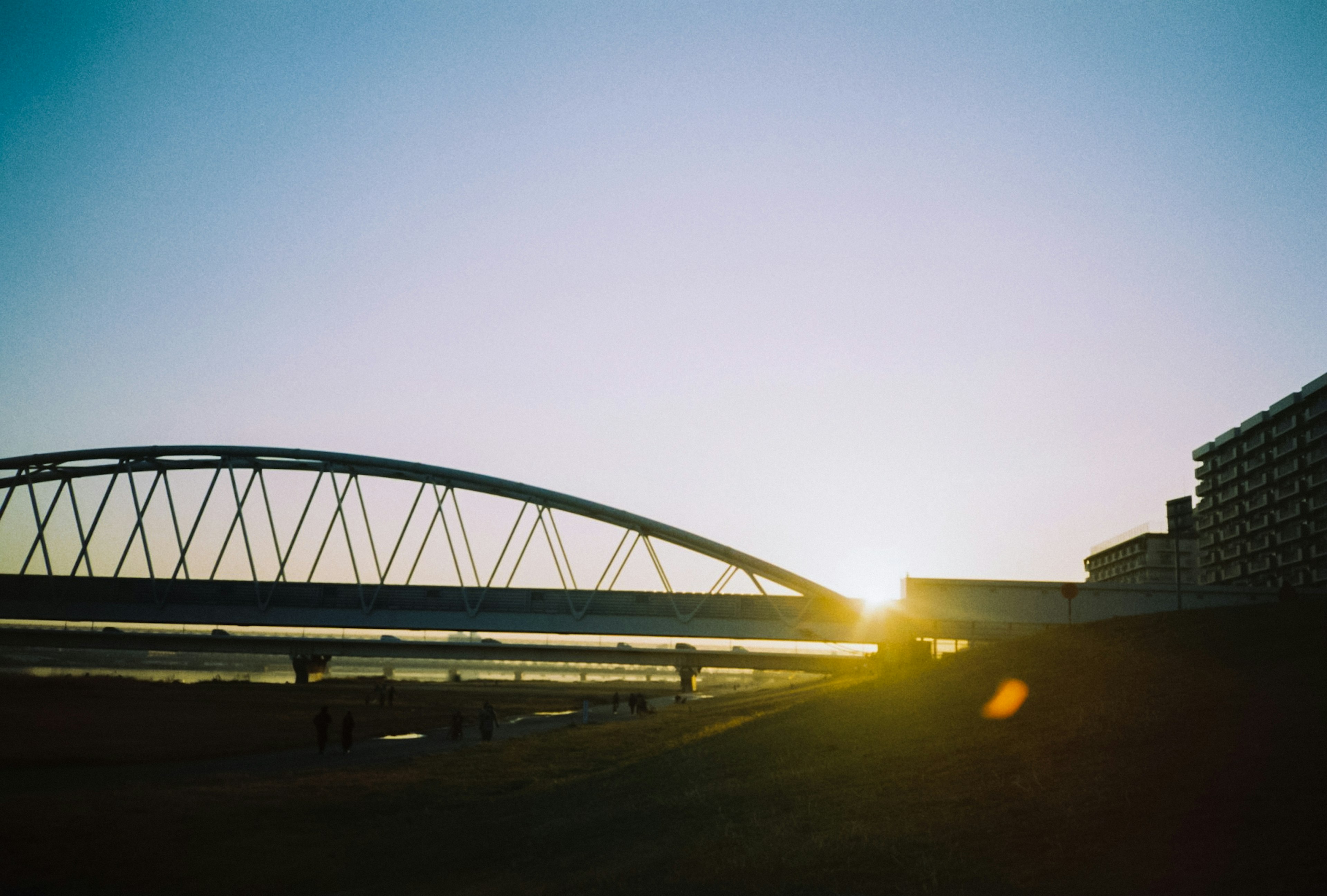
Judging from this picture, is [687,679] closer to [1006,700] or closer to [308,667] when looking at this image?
[308,667]

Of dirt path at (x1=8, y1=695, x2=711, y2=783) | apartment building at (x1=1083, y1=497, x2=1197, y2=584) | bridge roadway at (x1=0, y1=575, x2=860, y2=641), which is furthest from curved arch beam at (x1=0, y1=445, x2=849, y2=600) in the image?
apartment building at (x1=1083, y1=497, x2=1197, y2=584)

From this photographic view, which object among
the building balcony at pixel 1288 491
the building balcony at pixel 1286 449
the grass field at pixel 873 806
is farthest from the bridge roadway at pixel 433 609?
the building balcony at pixel 1286 449

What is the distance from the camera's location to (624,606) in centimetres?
7888

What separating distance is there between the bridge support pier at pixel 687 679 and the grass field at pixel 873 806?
8754cm

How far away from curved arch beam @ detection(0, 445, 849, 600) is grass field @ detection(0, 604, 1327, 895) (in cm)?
5236

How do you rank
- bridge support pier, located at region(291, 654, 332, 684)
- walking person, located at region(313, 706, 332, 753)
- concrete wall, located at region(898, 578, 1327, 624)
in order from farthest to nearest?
bridge support pier, located at region(291, 654, 332, 684) < concrete wall, located at region(898, 578, 1327, 624) < walking person, located at region(313, 706, 332, 753)

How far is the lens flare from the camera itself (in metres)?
21.5

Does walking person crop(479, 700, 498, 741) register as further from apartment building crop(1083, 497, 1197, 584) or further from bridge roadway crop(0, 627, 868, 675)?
apartment building crop(1083, 497, 1197, 584)

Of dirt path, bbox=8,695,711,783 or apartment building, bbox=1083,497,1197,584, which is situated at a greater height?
apartment building, bbox=1083,497,1197,584

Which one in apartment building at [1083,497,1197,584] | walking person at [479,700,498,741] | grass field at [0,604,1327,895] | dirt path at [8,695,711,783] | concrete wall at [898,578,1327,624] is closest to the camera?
grass field at [0,604,1327,895]

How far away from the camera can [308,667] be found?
110938 mm

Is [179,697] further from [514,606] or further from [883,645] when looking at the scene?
[883,645]

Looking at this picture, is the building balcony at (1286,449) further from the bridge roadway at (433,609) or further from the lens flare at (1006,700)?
the lens flare at (1006,700)

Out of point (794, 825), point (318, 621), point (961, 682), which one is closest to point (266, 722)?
point (318, 621)
